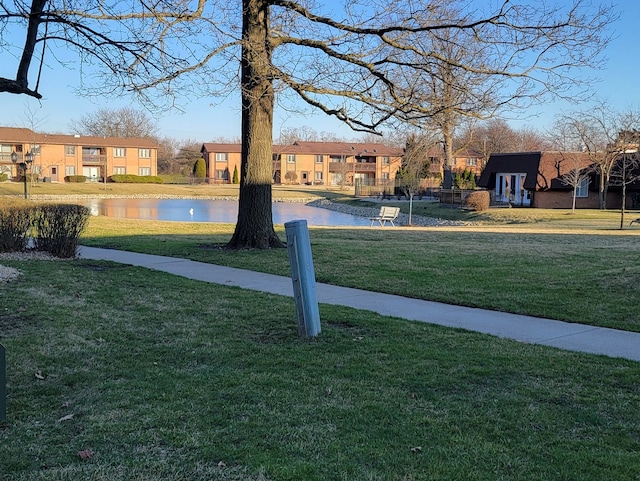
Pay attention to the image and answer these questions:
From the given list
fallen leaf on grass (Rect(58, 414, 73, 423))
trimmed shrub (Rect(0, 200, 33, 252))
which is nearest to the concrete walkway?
trimmed shrub (Rect(0, 200, 33, 252))

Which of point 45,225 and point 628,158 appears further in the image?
point 628,158

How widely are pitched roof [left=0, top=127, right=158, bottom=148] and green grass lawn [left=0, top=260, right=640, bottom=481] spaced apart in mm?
76748

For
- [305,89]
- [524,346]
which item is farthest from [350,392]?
[305,89]

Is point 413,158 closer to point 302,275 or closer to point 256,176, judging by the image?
point 256,176

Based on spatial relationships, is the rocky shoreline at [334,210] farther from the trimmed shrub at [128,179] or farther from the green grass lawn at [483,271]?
the trimmed shrub at [128,179]

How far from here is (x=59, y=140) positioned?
267 feet

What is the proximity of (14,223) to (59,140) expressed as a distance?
75.0m

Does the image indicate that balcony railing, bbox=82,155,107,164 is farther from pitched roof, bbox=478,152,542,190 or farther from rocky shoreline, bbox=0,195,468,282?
pitched roof, bbox=478,152,542,190

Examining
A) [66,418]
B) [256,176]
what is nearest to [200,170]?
[256,176]

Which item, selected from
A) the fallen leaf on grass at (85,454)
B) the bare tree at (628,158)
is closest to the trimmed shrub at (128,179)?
the bare tree at (628,158)

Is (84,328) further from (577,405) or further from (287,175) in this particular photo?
(287,175)

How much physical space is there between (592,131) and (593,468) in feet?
138

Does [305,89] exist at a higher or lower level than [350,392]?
higher

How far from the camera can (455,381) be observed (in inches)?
199
